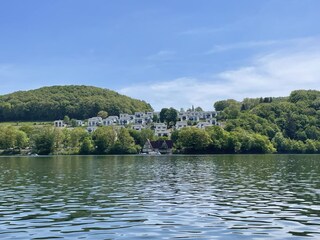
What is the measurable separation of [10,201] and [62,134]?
521 feet

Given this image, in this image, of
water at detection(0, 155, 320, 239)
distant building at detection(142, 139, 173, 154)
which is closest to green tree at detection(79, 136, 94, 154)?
distant building at detection(142, 139, 173, 154)

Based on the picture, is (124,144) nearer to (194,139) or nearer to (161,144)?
(161,144)

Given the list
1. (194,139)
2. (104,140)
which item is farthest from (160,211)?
(104,140)

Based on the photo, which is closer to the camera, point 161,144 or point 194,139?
point 194,139

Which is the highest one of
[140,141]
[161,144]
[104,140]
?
[104,140]

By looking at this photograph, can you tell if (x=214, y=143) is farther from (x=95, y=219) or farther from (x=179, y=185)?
(x=95, y=219)

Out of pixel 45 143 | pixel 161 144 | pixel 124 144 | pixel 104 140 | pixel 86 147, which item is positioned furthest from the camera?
pixel 161 144

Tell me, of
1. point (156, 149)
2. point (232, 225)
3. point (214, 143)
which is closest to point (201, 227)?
point (232, 225)

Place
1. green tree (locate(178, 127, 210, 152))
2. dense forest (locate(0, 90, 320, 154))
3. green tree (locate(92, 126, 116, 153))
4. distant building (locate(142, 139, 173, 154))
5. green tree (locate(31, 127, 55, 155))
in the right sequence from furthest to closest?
1. distant building (locate(142, 139, 173, 154))
2. green tree (locate(31, 127, 55, 155))
3. green tree (locate(92, 126, 116, 153))
4. dense forest (locate(0, 90, 320, 154))
5. green tree (locate(178, 127, 210, 152))

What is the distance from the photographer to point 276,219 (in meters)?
23.3

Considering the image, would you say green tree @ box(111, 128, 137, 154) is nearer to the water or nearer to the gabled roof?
the gabled roof

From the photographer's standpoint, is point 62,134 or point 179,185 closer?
point 179,185

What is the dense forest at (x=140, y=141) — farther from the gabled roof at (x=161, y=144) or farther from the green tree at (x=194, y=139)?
the gabled roof at (x=161, y=144)

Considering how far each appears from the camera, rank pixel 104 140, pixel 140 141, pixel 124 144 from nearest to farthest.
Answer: pixel 104 140, pixel 124 144, pixel 140 141
